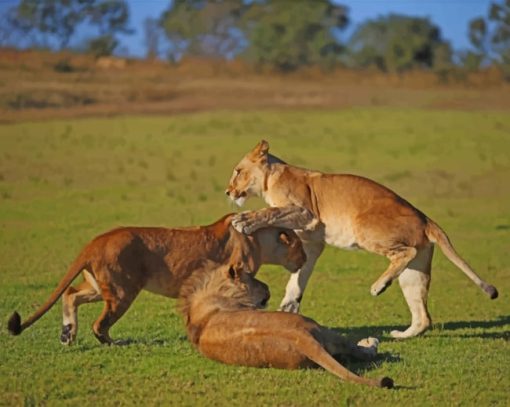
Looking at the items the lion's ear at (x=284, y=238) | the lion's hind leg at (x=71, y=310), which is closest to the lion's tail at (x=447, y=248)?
the lion's ear at (x=284, y=238)

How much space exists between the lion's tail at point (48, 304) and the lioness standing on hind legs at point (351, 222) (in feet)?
4.16

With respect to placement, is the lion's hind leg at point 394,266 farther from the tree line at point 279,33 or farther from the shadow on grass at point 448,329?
the tree line at point 279,33

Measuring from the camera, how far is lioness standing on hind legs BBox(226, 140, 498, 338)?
8.97m

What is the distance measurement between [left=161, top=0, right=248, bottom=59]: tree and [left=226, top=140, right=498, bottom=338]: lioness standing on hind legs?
42643 mm

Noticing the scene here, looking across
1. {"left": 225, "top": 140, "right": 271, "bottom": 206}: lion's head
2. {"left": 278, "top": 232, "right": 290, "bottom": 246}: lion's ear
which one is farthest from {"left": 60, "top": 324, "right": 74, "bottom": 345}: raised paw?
{"left": 225, "top": 140, "right": 271, "bottom": 206}: lion's head

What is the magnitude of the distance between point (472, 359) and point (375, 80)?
33638mm

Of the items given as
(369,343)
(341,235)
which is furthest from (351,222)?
(369,343)

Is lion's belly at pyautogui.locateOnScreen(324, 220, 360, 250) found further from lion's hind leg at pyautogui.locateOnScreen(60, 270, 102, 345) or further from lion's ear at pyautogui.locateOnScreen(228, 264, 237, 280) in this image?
lion's hind leg at pyautogui.locateOnScreen(60, 270, 102, 345)

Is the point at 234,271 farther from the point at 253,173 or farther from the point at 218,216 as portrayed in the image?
the point at 218,216

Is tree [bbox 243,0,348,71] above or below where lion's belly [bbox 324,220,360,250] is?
above

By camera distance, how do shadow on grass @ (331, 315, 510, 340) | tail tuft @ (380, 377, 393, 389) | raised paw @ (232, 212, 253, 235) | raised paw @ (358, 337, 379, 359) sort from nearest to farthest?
tail tuft @ (380, 377, 393, 389)
raised paw @ (358, 337, 379, 359)
raised paw @ (232, 212, 253, 235)
shadow on grass @ (331, 315, 510, 340)

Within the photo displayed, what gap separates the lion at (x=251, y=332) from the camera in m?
7.11

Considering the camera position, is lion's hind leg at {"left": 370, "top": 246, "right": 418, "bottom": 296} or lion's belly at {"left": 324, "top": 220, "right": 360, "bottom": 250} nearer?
lion's hind leg at {"left": 370, "top": 246, "right": 418, "bottom": 296}

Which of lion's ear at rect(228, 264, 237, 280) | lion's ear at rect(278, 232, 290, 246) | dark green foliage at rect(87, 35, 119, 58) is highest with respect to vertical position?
dark green foliage at rect(87, 35, 119, 58)
